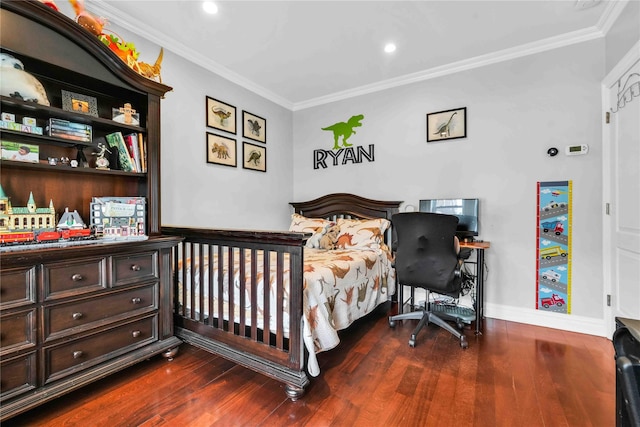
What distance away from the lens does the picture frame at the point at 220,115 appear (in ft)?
9.66

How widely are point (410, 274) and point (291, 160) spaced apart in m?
2.43

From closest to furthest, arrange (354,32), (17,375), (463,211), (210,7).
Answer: (17,375), (210,7), (354,32), (463,211)

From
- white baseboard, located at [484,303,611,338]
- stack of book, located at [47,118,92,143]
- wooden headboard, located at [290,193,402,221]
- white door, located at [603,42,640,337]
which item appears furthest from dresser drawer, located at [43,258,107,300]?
white door, located at [603,42,640,337]

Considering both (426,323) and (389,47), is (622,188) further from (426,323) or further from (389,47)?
(389,47)

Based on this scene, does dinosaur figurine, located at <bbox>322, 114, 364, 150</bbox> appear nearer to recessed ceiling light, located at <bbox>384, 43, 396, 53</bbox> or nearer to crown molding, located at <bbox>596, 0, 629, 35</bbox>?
recessed ceiling light, located at <bbox>384, 43, 396, 53</bbox>

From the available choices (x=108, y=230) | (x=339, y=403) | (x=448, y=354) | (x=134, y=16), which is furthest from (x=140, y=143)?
(x=448, y=354)

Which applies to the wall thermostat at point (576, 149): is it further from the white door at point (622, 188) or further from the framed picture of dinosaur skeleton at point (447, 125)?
the framed picture of dinosaur skeleton at point (447, 125)

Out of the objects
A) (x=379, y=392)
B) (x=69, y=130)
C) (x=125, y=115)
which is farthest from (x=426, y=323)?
(x=69, y=130)

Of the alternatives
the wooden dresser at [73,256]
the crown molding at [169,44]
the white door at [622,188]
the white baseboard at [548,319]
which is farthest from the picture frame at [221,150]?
the white door at [622,188]

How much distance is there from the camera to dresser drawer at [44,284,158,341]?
1.50 meters

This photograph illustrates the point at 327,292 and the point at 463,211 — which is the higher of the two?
the point at 463,211

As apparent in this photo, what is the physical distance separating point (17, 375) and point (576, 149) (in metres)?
4.10

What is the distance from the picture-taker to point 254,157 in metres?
3.48

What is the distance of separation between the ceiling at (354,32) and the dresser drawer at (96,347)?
227cm
